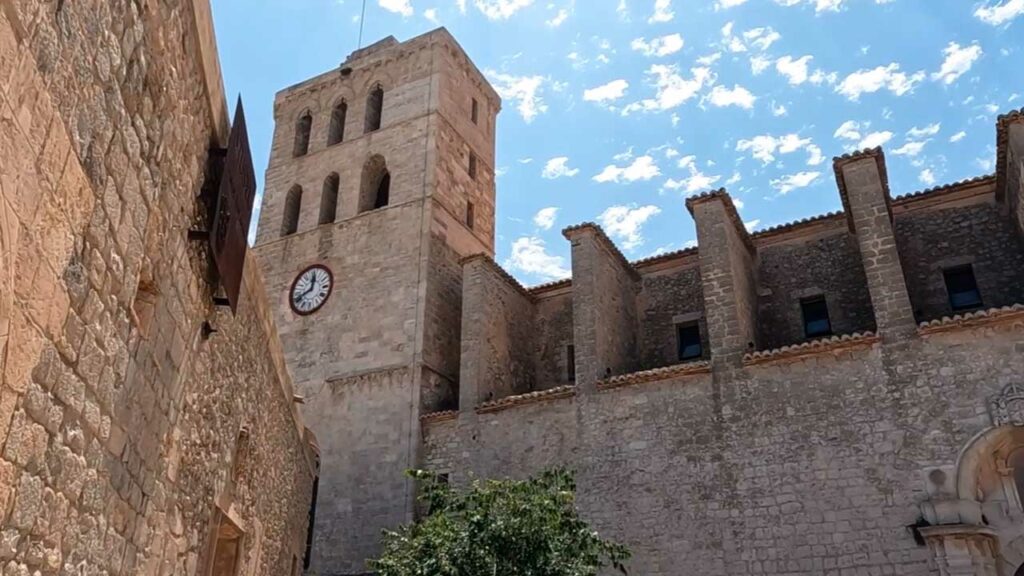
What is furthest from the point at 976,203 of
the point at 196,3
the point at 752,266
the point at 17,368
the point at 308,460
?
the point at 17,368

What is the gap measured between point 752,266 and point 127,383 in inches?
560

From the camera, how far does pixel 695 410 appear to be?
13000mm

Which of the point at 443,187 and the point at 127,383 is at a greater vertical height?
the point at 443,187

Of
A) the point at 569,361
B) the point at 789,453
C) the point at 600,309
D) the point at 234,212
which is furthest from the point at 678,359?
the point at 234,212

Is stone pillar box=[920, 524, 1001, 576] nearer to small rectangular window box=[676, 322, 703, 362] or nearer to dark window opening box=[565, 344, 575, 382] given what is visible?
small rectangular window box=[676, 322, 703, 362]

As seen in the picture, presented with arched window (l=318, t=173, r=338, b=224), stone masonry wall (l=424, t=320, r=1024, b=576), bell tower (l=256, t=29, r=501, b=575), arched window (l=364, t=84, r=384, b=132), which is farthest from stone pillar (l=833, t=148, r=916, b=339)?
arched window (l=364, t=84, r=384, b=132)

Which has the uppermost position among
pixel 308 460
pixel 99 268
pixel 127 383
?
pixel 308 460

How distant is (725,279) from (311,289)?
1060cm

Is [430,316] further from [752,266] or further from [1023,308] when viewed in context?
[1023,308]

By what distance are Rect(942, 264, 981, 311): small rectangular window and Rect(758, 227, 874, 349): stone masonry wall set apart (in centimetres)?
140

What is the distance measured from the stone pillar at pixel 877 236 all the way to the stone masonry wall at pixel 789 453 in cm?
49

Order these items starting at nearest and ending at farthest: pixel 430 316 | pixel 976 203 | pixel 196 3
Answer: pixel 196 3
pixel 976 203
pixel 430 316

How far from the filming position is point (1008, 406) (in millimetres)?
10828

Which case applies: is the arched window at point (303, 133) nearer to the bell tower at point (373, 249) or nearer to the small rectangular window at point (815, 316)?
the bell tower at point (373, 249)
